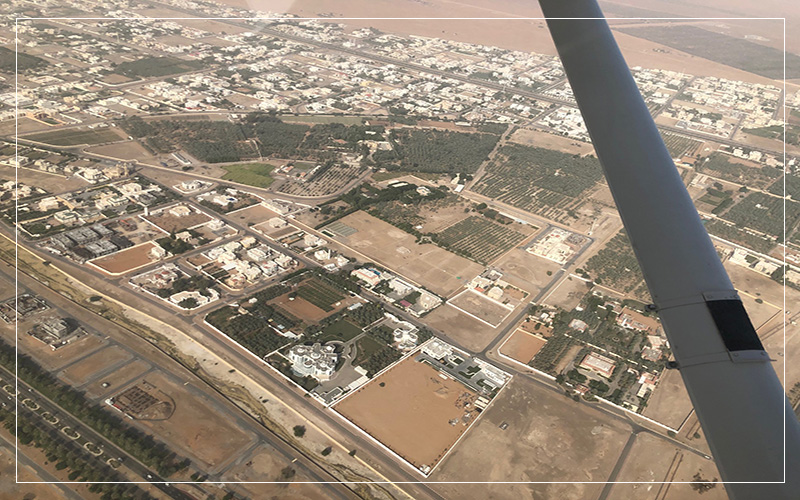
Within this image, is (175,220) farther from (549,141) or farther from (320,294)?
(549,141)

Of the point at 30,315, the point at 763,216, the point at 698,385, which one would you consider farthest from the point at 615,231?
the point at 698,385

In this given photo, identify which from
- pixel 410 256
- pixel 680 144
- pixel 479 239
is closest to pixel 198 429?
pixel 410 256

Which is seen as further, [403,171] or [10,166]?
[403,171]

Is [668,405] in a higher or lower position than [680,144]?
lower

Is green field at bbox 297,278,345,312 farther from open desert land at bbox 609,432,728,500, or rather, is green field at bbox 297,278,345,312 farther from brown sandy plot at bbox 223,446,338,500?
open desert land at bbox 609,432,728,500

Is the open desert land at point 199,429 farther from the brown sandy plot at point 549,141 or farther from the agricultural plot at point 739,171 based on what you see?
the agricultural plot at point 739,171

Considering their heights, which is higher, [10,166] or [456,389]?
[456,389]

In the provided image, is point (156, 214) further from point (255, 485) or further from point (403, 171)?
point (255, 485)
